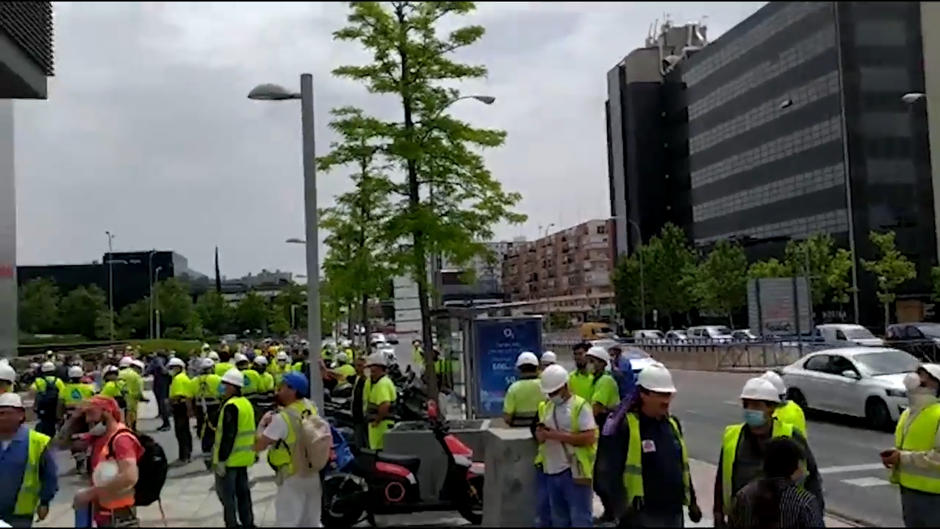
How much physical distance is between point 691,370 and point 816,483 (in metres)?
35.2

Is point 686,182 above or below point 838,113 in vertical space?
above

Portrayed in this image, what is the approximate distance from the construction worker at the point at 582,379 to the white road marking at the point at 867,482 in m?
4.18

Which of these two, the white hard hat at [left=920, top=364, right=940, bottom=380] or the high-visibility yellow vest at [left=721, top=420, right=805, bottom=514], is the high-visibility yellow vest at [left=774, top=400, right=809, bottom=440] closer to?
the high-visibility yellow vest at [left=721, top=420, right=805, bottom=514]

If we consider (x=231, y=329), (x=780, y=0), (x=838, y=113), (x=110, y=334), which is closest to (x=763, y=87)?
(x=838, y=113)

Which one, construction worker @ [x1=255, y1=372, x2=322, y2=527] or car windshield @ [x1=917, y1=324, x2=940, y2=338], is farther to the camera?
car windshield @ [x1=917, y1=324, x2=940, y2=338]

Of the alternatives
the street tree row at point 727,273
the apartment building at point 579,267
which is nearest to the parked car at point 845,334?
the street tree row at point 727,273

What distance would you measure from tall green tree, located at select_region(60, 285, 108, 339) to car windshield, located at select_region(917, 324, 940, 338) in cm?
4364

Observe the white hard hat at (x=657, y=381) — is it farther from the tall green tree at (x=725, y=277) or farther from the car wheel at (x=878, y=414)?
the tall green tree at (x=725, y=277)

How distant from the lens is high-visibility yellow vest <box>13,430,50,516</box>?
267 inches

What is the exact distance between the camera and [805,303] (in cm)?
3700

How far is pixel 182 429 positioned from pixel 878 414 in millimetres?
12039

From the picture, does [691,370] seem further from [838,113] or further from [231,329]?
[231,329]

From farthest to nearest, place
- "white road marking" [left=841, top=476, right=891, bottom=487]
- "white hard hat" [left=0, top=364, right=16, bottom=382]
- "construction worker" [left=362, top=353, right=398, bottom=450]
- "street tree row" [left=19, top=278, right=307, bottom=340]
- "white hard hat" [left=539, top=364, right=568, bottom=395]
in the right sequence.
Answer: "street tree row" [left=19, top=278, right=307, bottom=340] < "white road marking" [left=841, top=476, right=891, bottom=487] < "construction worker" [left=362, top=353, right=398, bottom=450] < "white hard hat" [left=0, top=364, right=16, bottom=382] < "white hard hat" [left=539, top=364, right=568, bottom=395]

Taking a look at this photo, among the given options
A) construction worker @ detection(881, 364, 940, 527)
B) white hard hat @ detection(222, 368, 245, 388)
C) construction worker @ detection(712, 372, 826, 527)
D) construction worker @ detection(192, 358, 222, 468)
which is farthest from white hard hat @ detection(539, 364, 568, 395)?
construction worker @ detection(192, 358, 222, 468)
